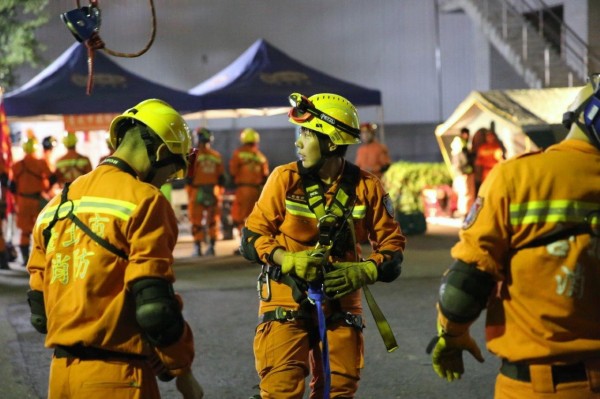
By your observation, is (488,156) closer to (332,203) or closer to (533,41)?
(533,41)

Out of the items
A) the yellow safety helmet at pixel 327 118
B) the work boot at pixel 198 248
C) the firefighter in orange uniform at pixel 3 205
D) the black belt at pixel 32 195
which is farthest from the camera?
the work boot at pixel 198 248

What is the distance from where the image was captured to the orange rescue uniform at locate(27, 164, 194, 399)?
3182mm

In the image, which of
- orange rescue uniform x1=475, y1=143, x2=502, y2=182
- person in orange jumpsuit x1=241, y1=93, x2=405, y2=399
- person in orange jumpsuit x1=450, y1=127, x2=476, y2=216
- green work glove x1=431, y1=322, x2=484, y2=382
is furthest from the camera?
person in orange jumpsuit x1=450, y1=127, x2=476, y2=216

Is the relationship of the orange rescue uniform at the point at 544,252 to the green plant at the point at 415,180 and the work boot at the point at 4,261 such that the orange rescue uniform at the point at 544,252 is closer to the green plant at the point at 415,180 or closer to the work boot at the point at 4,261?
the work boot at the point at 4,261

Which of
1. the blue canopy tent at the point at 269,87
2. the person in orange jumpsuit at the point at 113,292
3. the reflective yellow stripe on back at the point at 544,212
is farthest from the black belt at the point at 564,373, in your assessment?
the blue canopy tent at the point at 269,87

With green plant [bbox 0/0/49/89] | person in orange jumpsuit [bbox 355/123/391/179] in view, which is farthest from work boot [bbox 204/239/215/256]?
green plant [bbox 0/0/49/89]

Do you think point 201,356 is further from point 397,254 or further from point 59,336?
point 59,336

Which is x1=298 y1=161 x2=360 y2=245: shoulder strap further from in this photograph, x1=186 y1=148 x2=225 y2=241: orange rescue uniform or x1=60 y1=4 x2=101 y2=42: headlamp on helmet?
x1=186 y1=148 x2=225 y2=241: orange rescue uniform

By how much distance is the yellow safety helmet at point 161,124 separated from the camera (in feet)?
11.3

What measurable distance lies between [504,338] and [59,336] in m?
1.67

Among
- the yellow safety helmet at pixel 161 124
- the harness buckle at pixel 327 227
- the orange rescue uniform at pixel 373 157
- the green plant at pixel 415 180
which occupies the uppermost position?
the yellow safety helmet at pixel 161 124

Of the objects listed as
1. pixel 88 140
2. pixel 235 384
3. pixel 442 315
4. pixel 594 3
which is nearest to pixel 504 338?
pixel 442 315

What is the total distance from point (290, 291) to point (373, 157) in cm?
1071

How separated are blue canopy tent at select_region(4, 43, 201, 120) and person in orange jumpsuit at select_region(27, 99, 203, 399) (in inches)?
447
